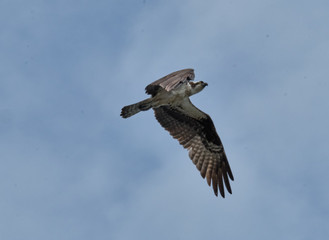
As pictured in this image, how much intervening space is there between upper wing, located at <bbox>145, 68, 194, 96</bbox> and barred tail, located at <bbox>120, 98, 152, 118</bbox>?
649mm

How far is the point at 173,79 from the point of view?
47.3 feet

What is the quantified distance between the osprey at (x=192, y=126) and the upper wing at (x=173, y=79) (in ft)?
2.75

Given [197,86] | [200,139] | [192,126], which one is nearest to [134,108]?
[197,86]

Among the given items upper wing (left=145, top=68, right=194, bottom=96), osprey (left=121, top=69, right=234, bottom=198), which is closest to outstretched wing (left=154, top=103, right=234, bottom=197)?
osprey (left=121, top=69, right=234, bottom=198)

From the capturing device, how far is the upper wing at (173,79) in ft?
46.4

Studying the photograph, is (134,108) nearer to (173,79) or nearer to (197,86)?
(197,86)

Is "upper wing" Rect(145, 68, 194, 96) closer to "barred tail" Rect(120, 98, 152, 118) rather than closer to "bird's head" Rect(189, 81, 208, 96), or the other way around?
"barred tail" Rect(120, 98, 152, 118)

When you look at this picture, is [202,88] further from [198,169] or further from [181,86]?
[198,169]

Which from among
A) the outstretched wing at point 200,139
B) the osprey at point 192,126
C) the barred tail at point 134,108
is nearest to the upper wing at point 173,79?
the barred tail at point 134,108

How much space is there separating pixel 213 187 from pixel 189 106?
7.34 ft

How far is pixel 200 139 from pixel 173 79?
141 inches

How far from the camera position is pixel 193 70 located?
15.3 metres

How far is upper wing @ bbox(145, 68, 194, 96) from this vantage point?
1415 cm

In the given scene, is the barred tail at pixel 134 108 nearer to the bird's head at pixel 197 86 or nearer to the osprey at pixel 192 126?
the osprey at pixel 192 126
